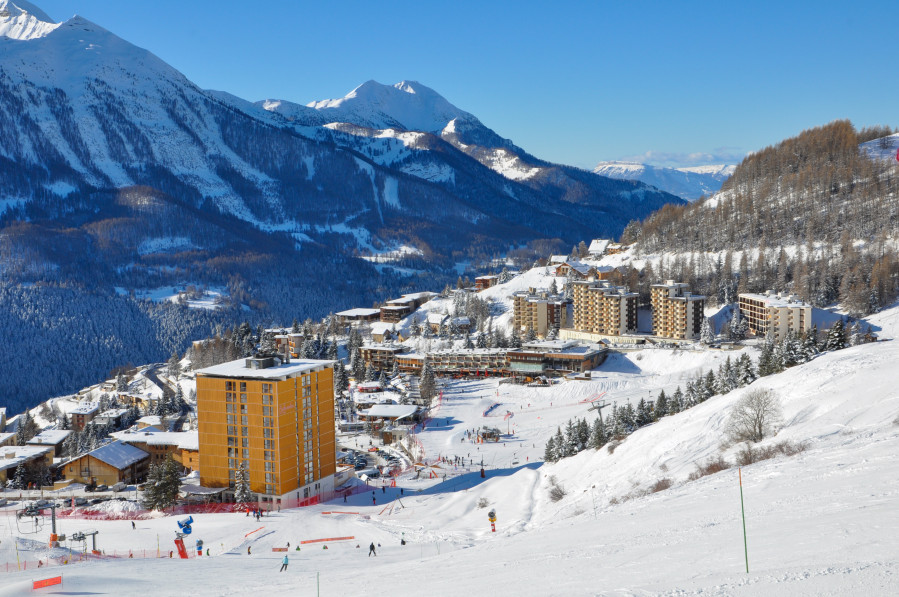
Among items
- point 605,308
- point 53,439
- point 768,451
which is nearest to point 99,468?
point 53,439

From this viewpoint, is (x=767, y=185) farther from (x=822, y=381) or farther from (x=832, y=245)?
(x=822, y=381)

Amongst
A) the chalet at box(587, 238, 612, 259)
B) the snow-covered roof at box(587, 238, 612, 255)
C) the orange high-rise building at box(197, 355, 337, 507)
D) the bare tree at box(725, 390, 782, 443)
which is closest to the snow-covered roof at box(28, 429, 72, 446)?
the orange high-rise building at box(197, 355, 337, 507)

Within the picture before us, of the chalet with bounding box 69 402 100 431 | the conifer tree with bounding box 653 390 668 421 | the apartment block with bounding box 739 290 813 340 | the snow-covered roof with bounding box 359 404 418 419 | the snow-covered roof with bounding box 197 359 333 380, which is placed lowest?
the chalet with bounding box 69 402 100 431

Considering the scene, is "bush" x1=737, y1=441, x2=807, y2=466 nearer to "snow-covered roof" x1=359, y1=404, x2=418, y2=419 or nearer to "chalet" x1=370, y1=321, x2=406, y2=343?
"snow-covered roof" x1=359, y1=404, x2=418, y2=419

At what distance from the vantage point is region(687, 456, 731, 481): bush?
30.5 meters

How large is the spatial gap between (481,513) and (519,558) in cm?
1634

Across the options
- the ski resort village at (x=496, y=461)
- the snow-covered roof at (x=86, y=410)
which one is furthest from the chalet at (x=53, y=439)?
the snow-covered roof at (x=86, y=410)

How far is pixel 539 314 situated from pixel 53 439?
50222mm

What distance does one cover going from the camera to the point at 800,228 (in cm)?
10112

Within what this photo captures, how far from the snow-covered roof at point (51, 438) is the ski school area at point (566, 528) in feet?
45.5

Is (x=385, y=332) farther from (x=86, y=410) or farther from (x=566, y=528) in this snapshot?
(x=566, y=528)

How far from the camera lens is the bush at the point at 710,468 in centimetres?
3053

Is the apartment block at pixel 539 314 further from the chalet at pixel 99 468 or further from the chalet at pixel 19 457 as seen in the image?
the chalet at pixel 19 457

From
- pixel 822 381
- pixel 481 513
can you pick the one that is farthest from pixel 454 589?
pixel 822 381
